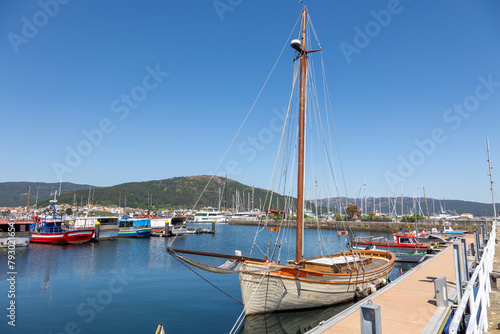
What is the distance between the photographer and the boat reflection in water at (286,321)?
501 inches

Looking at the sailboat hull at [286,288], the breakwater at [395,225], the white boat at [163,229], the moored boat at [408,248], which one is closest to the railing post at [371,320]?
the sailboat hull at [286,288]

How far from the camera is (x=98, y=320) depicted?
14.5 meters

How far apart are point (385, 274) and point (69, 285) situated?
22304 mm

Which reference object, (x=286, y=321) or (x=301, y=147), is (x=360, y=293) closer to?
(x=286, y=321)

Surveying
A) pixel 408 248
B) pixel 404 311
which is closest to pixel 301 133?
pixel 404 311

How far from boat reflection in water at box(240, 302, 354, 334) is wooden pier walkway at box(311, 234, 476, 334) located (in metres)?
3.92

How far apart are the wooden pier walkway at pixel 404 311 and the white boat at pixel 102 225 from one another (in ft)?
168

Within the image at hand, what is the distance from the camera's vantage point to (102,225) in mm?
58219

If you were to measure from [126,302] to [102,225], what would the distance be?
155ft

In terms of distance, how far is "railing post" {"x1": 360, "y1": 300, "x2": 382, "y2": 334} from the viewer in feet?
13.0

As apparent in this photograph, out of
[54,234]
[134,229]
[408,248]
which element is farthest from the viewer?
[134,229]

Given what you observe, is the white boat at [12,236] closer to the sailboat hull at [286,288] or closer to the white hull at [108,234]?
the white hull at [108,234]

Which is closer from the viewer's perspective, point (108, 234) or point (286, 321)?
Result: point (286, 321)

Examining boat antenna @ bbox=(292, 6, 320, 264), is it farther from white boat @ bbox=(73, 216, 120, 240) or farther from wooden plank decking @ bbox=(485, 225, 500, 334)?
white boat @ bbox=(73, 216, 120, 240)
